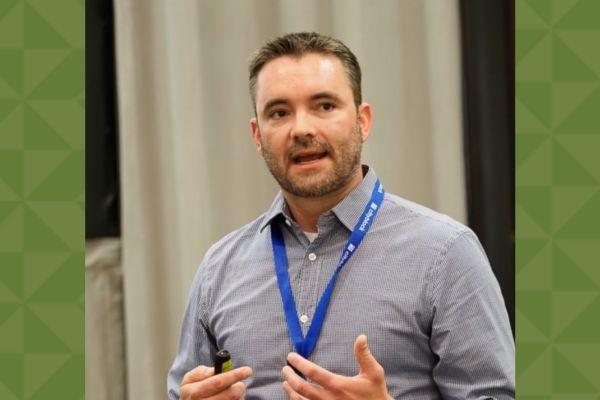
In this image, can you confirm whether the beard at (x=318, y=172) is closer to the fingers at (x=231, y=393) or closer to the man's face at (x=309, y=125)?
the man's face at (x=309, y=125)

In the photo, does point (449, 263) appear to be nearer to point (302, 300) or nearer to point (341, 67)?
point (302, 300)

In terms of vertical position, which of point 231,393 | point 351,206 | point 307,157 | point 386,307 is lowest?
point 231,393

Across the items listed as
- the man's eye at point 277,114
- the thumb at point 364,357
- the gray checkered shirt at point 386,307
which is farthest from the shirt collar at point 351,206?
the thumb at point 364,357

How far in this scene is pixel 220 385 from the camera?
4.44 feet

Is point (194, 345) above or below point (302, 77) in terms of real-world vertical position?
below

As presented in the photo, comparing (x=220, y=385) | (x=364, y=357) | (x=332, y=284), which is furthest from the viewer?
(x=332, y=284)

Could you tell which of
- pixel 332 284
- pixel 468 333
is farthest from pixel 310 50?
pixel 468 333

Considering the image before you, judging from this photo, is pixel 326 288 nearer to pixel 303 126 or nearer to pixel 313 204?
pixel 313 204

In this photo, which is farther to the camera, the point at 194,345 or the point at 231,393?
the point at 194,345

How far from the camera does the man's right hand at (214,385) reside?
1.35 metres

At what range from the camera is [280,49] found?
163cm

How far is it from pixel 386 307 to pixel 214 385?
0.41 meters

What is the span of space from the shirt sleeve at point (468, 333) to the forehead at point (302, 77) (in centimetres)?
48

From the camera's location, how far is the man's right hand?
4.42 feet
